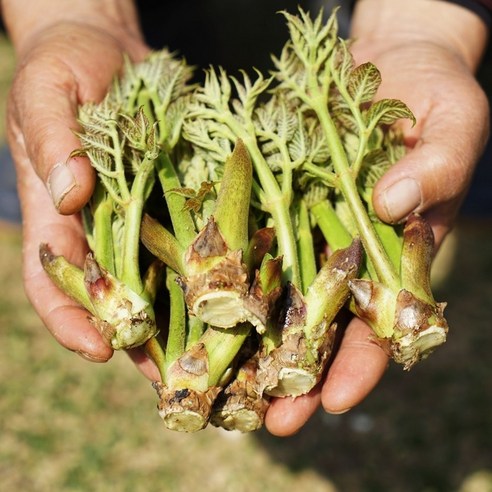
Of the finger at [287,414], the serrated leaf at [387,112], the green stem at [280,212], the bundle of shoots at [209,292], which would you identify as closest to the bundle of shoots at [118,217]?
the bundle of shoots at [209,292]

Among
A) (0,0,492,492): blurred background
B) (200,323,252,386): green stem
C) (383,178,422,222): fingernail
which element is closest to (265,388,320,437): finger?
(200,323,252,386): green stem

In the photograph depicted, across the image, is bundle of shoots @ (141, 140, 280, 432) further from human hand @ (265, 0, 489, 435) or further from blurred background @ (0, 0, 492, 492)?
blurred background @ (0, 0, 492, 492)

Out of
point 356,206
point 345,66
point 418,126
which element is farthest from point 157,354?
point 418,126

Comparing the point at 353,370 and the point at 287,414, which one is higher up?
the point at 353,370

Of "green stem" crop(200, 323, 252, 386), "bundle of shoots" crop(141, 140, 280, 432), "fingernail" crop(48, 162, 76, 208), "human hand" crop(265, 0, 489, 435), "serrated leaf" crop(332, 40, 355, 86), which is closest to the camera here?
"bundle of shoots" crop(141, 140, 280, 432)

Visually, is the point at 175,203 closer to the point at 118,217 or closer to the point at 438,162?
the point at 118,217

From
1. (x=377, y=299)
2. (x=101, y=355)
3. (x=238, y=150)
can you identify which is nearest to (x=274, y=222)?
(x=238, y=150)
